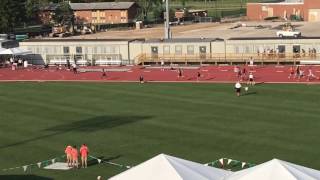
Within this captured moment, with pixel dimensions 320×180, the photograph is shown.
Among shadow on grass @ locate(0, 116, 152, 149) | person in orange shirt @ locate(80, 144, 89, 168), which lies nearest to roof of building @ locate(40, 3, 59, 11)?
shadow on grass @ locate(0, 116, 152, 149)

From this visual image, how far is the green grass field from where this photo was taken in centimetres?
3162

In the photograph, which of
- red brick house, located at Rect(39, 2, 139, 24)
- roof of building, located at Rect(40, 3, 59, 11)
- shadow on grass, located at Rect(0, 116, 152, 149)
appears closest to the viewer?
shadow on grass, located at Rect(0, 116, 152, 149)

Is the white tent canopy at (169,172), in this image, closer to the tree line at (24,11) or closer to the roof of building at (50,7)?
the tree line at (24,11)

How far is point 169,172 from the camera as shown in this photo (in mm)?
20312

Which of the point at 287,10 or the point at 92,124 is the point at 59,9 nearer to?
the point at 287,10

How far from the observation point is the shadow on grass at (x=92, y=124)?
3753 cm

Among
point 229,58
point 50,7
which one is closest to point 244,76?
point 229,58

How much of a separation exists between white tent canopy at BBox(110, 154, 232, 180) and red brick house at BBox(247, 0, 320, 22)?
10608cm

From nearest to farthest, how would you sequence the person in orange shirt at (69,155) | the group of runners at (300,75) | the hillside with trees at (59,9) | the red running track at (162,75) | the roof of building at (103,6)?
the person in orange shirt at (69,155), the group of runners at (300,75), the red running track at (162,75), the hillside with trees at (59,9), the roof of building at (103,6)

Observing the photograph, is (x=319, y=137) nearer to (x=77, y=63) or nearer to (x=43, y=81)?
(x=43, y=81)

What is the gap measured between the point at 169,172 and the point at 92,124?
1988 centimetres

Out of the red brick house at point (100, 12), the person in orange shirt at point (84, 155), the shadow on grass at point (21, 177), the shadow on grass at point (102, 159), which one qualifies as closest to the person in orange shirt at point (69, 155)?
the person in orange shirt at point (84, 155)

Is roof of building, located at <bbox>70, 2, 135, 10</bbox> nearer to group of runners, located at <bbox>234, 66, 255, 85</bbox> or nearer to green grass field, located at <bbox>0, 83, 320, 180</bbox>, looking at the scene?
group of runners, located at <bbox>234, 66, 255, 85</bbox>

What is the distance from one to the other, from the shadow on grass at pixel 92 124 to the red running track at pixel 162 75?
57.2 feet
